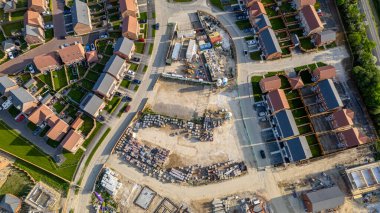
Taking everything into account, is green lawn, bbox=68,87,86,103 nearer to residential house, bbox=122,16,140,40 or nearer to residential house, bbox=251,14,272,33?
residential house, bbox=122,16,140,40

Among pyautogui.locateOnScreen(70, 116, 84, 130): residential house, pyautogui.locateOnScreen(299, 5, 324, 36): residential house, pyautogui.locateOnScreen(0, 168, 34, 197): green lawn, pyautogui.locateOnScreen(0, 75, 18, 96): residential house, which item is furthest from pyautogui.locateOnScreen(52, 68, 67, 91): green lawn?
pyautogui.locateOnScreen(299, 5, 324, 36): residential house

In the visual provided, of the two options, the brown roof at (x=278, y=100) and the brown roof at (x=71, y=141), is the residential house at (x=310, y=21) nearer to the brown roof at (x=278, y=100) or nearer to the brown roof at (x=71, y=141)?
the brown roof at (x=278, y=100)

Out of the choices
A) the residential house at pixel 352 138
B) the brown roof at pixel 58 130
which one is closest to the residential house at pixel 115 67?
the brown roof at pixel 58 130

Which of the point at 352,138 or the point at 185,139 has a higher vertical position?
the point at 185,139

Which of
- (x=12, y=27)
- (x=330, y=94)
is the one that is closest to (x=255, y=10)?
(x=330, y=94)

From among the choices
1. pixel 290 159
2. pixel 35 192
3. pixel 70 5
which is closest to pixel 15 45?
pixel 70 5

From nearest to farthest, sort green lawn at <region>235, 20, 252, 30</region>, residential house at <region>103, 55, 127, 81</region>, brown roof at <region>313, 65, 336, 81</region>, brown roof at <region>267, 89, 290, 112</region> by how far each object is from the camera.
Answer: brown roof at <region>267, 89, 290, 112</region>, residential house at <region>103, 55, 127, 81</region>, brown roof at <region>313, 65, 336, 81</region>, green lawn at <region>235, 20, 252, 30</region>

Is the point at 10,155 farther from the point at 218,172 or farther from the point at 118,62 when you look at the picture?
the point at 218,172

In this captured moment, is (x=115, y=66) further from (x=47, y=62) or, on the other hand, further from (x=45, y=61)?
(x=45, y=61)
